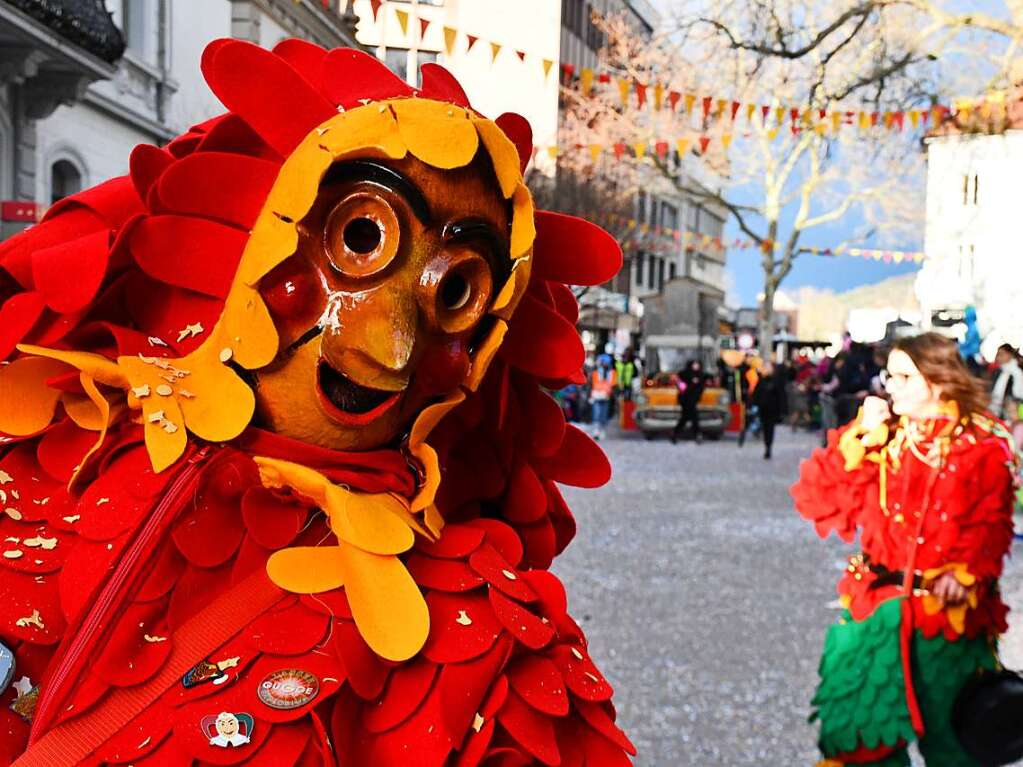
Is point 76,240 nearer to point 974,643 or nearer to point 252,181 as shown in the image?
point 252,181

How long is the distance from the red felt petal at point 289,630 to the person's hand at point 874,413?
2702 millimetres

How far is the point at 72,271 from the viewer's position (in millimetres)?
1178

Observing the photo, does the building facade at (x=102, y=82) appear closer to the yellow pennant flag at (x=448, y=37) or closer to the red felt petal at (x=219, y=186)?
the yellow pennant flag at (x=448, y=37)

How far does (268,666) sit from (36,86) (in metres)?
9.32

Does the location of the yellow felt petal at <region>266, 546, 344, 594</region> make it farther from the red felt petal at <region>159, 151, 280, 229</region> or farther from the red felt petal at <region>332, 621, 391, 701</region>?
the red felt petal at <region>159, 151, 280, 229</region>

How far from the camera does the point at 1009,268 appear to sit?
2384 centimetres

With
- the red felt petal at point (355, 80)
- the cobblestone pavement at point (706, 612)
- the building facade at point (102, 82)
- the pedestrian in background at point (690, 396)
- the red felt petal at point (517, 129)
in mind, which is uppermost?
the building facade at point (102, 82)

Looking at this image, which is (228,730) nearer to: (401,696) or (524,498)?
(401,696)

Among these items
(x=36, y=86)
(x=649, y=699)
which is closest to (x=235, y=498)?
(x=649, y=699)

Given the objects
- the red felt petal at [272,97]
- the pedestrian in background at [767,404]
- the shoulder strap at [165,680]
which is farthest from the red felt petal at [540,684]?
the pedestrian in background at [767,404]

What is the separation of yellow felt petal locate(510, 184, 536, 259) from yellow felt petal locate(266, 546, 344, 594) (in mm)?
354

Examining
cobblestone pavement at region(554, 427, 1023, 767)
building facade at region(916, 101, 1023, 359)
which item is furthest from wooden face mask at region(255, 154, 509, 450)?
building facade at region(916, 101, 1023, 359)

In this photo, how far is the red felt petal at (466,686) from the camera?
1006 millimetres

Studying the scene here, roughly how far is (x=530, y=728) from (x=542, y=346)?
46 cm
